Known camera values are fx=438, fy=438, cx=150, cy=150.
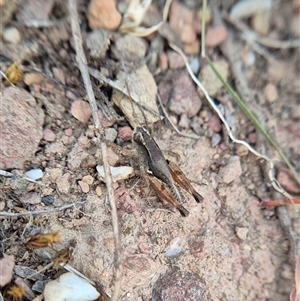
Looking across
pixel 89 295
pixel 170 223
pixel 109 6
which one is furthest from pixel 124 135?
pixel 89 295

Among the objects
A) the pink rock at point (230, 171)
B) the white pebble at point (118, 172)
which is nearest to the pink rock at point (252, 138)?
the pink rock at point (230, 171)

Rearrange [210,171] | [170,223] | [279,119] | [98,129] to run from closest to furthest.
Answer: [98,129]
[170,223]
[210,171]
[279,119]

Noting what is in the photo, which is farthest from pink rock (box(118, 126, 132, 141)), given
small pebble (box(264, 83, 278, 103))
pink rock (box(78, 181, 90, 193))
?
small pebble (box(264, 83, 278, 103))

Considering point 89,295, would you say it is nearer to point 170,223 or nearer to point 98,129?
point 170,223

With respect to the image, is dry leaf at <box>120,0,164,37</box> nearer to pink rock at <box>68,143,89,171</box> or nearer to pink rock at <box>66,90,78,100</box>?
pink rock at <box>66,90,78,100</box>

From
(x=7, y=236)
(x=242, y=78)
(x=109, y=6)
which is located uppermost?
(x=109, y=6)

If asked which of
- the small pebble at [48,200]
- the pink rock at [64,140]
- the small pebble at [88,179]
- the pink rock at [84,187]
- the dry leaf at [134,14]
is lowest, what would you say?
the small pebble at [48,200]

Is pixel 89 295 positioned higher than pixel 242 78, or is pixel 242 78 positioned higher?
pixel 242 78

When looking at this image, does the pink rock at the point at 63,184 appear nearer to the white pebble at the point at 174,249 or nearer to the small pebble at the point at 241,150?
the white pebble at the point at 174,249
